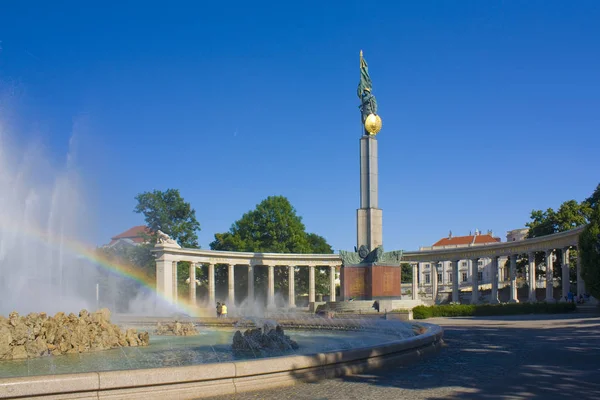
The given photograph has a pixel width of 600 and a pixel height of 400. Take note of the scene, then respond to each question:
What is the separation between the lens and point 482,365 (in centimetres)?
1546

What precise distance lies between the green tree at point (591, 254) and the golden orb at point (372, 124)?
2013cm

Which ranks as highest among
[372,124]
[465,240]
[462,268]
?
[372,124]

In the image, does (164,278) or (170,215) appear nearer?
(164,278)

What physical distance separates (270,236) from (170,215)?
48.3ft

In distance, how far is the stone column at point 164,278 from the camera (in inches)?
2421

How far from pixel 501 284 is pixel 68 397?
12261cm

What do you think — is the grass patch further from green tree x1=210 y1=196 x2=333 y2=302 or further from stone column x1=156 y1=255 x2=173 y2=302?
green tree x1=210 y1=196 x2=333 y2=302

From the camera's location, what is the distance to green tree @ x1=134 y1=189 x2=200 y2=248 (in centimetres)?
8419

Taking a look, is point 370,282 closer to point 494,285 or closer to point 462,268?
point 494,285

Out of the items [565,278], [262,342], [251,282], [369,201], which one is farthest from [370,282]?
[262,342]

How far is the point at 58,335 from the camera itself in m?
19.9

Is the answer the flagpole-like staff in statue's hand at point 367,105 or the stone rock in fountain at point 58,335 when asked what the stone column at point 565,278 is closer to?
the flagpole-like staff in statue's hand at point 367,105

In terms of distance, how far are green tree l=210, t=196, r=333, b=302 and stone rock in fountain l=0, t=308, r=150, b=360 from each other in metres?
62.5

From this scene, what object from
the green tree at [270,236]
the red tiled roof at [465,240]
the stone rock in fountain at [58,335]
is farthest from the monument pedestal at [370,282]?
the red tiled roof at [465,240]
